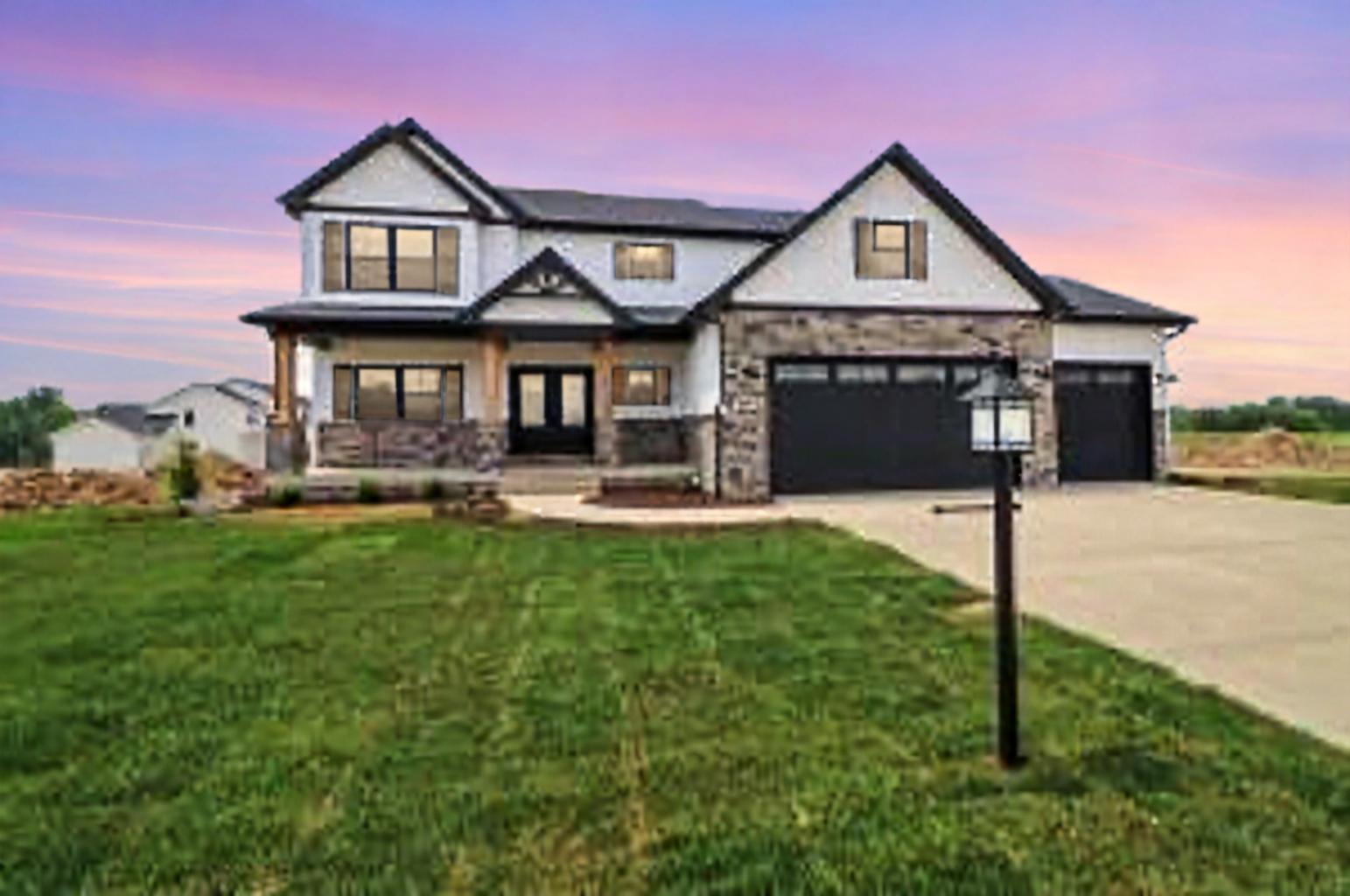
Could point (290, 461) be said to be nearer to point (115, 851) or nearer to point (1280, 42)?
point (115, 851)

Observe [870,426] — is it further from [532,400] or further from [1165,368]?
[532,400]

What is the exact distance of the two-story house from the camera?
61.7ft

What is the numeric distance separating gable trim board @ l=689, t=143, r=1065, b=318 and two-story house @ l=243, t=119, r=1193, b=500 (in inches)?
2.0

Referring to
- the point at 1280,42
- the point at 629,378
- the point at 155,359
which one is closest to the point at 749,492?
the point at 629,378

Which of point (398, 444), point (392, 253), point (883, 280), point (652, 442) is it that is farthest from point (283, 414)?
point (883, 280)

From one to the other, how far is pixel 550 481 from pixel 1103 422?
14245mm

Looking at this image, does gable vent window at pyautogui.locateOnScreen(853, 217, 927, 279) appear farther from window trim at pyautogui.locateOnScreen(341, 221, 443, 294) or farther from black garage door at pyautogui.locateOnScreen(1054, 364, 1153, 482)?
window trim at pyautogui.locateOnScreen(341, 221, 443, 294)

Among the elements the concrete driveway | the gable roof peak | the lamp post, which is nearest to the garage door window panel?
the concrete driveway

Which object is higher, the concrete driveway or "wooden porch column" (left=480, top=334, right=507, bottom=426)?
"wooden porch column" (left=480, top=334, right=507, bottom=426)

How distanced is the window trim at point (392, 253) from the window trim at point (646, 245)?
441cm

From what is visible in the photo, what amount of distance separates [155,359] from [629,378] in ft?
156

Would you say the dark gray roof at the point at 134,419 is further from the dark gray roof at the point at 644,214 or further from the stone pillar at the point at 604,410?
the stone pillar at the point at 604,410

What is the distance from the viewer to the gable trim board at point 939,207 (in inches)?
722

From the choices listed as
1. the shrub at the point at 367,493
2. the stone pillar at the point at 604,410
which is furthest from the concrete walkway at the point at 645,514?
the shrub at the point at 367,493
